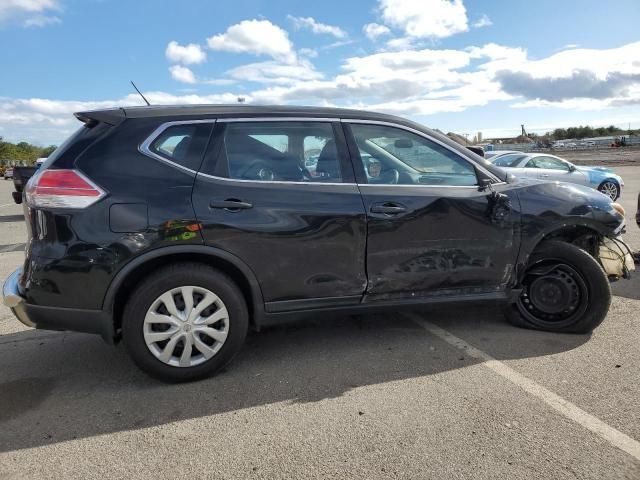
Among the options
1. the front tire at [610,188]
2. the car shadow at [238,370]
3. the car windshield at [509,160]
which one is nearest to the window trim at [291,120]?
the car shadow at [238,370]

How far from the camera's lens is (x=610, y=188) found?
1448 cm

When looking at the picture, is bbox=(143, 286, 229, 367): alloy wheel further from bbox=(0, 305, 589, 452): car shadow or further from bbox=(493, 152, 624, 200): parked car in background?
bbox=(493, 152, 624, 200): parked car in background

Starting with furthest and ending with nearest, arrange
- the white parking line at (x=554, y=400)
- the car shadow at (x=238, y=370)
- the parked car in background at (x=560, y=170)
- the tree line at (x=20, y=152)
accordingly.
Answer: the tree line at (x=20, y=152)
the parked car in background at (x=560, y=170)
the car shadow at (x=238, y=370)
the white parking line at (x=554, y=400)

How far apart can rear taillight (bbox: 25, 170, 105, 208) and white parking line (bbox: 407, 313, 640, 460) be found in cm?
283

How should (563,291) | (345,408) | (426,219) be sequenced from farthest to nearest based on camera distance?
(563,291) → (426,219) → (345,408)

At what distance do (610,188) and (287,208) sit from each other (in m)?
14.2

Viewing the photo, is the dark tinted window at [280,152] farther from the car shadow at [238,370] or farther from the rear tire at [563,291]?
the rear tire at [563,291]

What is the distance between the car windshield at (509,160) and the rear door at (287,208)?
37.8 ft

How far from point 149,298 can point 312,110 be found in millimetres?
1769

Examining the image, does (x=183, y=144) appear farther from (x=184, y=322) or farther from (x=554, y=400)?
(x=554, y=400)

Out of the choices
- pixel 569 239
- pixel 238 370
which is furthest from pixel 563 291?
pixel 238 370

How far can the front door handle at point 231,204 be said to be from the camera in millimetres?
3225

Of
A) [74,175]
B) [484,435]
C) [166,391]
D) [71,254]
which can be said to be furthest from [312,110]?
[484,435]

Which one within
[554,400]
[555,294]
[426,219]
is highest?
[426,219]
